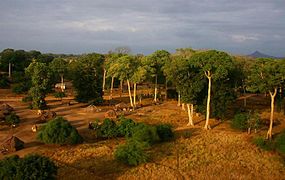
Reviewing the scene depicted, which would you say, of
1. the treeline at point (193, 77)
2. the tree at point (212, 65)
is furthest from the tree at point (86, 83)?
the tree at point (212, 65)

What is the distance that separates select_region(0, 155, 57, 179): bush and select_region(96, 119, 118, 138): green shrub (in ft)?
31.8

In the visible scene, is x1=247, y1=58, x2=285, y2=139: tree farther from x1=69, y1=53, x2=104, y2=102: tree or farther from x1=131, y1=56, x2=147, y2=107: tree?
x1=69, y1=53, x2=104, y2=102: tree

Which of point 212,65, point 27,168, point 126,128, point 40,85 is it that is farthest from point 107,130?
point 40,85

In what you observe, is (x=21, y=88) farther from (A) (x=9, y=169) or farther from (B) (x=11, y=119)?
(A) (x=9, y=169)

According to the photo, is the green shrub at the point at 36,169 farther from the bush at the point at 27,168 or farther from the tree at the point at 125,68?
the tree at the point at 125,68

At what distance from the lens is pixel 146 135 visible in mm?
25344

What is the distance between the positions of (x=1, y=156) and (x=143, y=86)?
4365 cm

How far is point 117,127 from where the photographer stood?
28.0 metres

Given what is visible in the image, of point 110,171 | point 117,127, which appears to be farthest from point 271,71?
point 110,171

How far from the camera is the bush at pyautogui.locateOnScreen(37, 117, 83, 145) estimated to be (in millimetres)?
25094

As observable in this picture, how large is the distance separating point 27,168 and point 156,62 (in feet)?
94.2

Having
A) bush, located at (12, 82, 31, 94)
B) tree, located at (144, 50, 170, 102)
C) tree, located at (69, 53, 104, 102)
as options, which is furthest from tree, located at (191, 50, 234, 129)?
bush, located at (12, 82, 31, 94)

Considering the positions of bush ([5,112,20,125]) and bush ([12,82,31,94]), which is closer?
bush ([5,112,20,125])

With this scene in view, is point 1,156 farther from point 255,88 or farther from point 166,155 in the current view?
point 255,88
